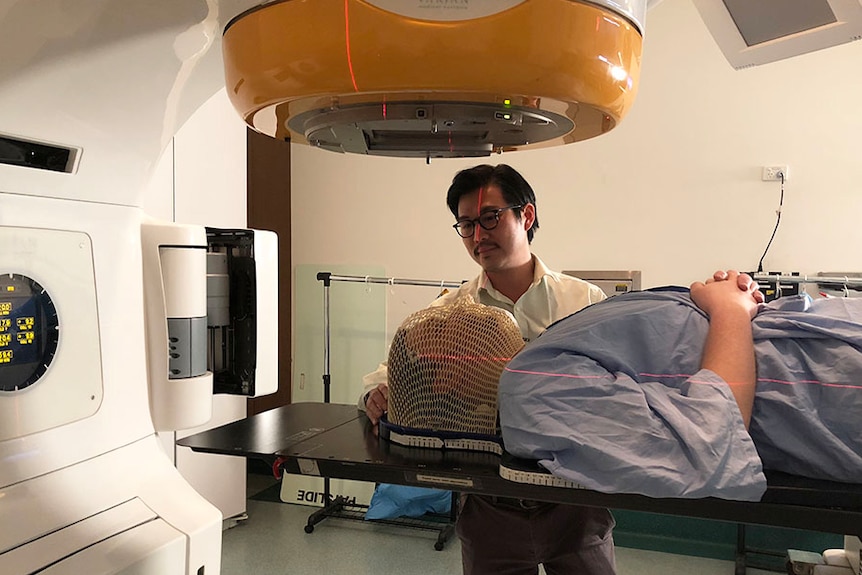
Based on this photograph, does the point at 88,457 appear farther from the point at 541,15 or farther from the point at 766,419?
the point at 766,419

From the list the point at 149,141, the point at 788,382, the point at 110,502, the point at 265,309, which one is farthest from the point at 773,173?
the point at 110,502

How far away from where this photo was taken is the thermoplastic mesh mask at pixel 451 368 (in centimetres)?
109

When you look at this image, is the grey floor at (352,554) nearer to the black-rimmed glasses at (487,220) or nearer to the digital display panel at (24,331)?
the black-rimmed glasses at (487,220)

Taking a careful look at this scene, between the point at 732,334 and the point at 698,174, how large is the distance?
2.49m

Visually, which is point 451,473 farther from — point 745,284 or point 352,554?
point 352,554

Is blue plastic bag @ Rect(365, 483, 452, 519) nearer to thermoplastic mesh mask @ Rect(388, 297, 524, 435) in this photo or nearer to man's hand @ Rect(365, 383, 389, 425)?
man's hand @ Rect(365, 383, 389, 425)

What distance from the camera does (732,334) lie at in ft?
3.16

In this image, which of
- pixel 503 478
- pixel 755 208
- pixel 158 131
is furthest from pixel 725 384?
pixel 755 208

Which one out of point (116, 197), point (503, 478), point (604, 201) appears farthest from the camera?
point (604, 201)

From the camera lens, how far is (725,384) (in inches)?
35.2

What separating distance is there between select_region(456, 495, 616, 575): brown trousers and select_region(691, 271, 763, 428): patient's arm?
0.66 m

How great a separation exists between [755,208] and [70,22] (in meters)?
3.03

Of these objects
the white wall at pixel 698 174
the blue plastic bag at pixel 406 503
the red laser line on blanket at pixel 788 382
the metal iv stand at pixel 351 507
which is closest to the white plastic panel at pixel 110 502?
the red laser line on blanket at pixel 788 382

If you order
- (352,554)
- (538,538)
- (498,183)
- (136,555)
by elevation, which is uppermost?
(498,183)
